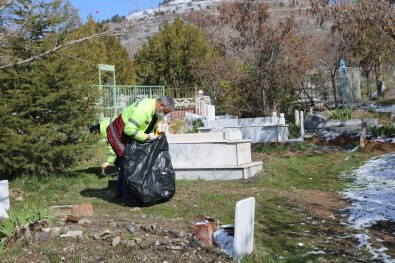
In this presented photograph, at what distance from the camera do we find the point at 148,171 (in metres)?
7.02

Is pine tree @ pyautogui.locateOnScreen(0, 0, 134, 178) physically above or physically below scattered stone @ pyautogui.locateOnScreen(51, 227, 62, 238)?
above

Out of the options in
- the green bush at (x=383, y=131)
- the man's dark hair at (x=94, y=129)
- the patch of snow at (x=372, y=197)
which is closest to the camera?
the patch of snow at (x=372, y=197)

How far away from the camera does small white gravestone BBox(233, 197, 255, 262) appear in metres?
4.56

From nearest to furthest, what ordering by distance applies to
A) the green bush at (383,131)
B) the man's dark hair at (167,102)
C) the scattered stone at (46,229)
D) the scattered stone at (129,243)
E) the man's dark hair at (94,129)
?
the scattered stone at (129,243) → the scattered stone at (46,229) → the man's dark hair at (167,102) → the man's dark hair at (94,129) → the green bush at (383,131)

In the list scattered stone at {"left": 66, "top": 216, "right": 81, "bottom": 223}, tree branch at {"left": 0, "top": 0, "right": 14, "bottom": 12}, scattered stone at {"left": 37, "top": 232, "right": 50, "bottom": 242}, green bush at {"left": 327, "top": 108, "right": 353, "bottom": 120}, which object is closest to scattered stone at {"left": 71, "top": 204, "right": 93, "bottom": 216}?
scattered stone at {"left": 66, "top": 216, "right": 81, "bottom": 223}

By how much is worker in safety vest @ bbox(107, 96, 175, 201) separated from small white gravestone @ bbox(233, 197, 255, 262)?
2.48m

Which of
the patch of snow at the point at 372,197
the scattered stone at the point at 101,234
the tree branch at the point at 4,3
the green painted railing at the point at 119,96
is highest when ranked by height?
the tree branch at the point at 4,3

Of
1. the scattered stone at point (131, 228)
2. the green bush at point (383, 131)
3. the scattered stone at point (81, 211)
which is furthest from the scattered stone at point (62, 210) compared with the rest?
the green bush at point (383, 131)

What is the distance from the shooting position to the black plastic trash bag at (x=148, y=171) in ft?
22.6

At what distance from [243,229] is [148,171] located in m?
2.62

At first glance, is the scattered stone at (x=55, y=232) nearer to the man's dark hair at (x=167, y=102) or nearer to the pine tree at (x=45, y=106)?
the man's dark hair at (x=167, y=102)

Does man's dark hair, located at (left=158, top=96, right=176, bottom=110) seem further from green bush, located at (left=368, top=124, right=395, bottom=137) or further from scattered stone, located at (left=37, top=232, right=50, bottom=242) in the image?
green bush, located at (left=368, top=124, right=395, bottom=137)

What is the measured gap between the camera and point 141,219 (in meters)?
6.01

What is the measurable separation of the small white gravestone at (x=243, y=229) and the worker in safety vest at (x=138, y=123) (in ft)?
8.15
